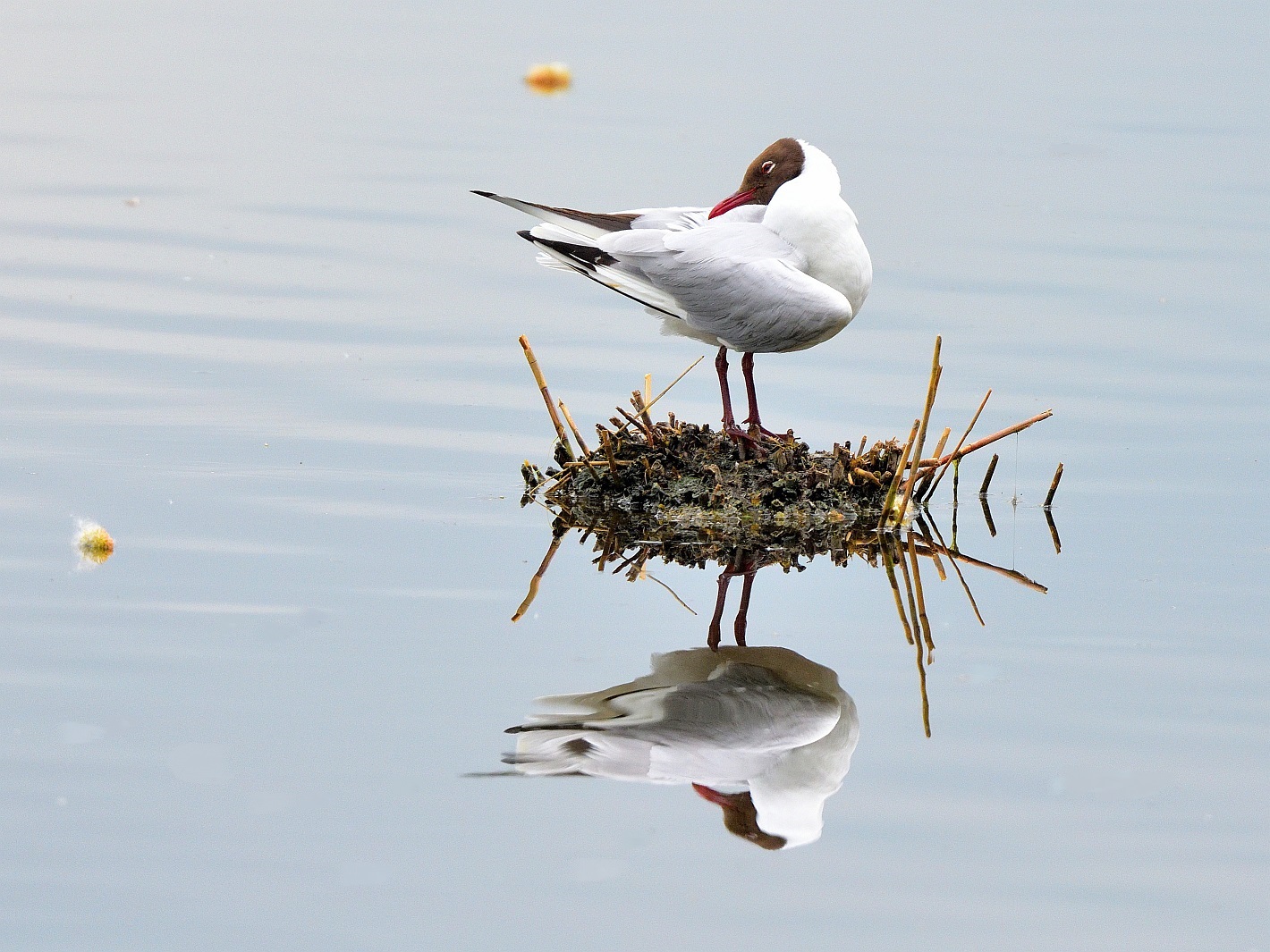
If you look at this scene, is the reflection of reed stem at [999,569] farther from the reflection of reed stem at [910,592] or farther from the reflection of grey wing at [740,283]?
the reflection of grey wing at [740,283]

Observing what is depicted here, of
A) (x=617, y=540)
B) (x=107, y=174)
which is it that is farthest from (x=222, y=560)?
(x=107, y=174)

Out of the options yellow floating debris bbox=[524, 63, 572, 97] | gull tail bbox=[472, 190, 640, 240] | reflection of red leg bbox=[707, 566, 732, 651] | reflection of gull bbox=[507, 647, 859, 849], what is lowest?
reflection of gull bbox=[507, 647, 859, 849]

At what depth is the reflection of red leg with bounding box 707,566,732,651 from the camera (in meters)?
5.91

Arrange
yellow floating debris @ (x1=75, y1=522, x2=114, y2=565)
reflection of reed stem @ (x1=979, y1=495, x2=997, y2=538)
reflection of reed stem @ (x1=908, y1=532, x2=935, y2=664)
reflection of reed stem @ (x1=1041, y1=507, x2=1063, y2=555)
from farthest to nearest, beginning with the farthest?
reflection of reed stem @ (x1=979, y1=495, x2=997, y2=538) → reflection of reed stem @ (x1=1041, y1=507, x2=1063, y2=555) → yellow floating debris @ (x1=75, y1=522, x2=114, y2=565) → reflection of reed stem @ (x1=908, y1=532, x2=935, y2=664)

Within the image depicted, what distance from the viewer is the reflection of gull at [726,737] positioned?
4828 mm

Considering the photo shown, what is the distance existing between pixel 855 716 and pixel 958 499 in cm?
248

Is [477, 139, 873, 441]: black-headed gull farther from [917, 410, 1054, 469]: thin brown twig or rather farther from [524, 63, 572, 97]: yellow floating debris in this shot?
[524, 63, 572, 97]: yellow floating debris

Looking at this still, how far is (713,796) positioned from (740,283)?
8.87 ft

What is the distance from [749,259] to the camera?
7.12m

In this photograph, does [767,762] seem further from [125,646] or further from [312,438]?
[312,438]

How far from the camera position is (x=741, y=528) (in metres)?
7.04

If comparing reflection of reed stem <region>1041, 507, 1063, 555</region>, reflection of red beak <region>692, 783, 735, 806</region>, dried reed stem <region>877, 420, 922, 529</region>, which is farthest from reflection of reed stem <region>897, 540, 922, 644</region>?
reflection of red beak <region>692, 783, 735, 806</region>

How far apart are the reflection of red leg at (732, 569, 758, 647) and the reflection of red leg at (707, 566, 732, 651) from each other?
0.06 meters

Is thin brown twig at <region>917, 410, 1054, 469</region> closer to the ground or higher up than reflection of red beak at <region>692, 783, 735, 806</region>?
higher up
